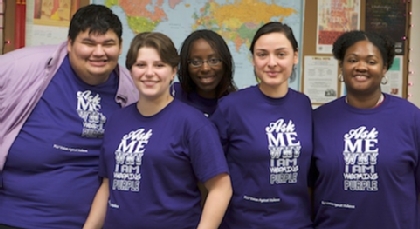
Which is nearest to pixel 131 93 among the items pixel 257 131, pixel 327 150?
pixel 257 131

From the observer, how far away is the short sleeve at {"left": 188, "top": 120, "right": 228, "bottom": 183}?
146 centimetres

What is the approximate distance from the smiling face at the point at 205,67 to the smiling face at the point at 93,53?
0.37 m

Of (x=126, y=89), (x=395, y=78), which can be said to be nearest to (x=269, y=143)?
(x=126, y=89)

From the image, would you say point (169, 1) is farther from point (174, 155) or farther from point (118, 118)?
point (174, 155)

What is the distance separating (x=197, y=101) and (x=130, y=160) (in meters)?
0.64

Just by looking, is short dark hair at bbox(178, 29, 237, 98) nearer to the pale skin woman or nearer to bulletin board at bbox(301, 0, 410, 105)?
the pale skin woman

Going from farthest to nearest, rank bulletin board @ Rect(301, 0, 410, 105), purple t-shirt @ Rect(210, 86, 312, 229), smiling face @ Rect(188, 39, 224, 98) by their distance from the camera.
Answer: bulletin board @ Rect(301, 0, 410, 105) < smiling face @ Rect(188, 39, 224, 98) < purple t-shirt @ Rect(210, 86, 312, 229)

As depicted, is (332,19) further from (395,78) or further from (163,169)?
(163,169)

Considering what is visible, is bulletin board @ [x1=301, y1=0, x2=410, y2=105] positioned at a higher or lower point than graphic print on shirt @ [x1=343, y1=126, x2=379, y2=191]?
higher

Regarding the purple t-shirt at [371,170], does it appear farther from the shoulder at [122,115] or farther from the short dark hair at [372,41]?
the shoulder at [122,115]

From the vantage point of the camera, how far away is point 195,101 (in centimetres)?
206

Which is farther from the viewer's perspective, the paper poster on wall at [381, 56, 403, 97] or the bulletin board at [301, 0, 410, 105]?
the paper poster on wall at [381, 56, 403, 97]

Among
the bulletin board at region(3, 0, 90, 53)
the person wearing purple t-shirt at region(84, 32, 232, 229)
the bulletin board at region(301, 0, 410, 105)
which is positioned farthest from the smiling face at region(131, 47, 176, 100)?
the bulletin board at region(301, 0, 410, 105)

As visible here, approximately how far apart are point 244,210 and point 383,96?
72 cm
